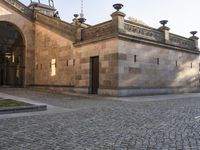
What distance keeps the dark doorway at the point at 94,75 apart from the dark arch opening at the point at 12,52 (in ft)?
32.7

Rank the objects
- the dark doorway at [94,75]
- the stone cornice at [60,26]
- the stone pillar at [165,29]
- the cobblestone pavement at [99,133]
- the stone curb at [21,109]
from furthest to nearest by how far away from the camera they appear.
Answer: the stone cornice at [60,26], the stone pillar at [165,29], the dark doorway at [94,75], the stone curb at [21,109], the cobblestone pavement at [99,133]

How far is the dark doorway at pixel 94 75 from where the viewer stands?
18156 mm

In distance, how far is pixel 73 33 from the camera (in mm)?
20344

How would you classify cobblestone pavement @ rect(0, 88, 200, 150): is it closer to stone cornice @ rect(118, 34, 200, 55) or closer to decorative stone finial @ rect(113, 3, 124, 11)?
stone cornice @ rect(118, 34, 200, 55)

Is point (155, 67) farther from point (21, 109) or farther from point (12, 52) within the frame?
point (12, 52)

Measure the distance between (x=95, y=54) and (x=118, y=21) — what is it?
306cm

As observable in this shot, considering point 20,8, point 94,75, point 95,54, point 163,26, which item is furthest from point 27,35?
point 163,26

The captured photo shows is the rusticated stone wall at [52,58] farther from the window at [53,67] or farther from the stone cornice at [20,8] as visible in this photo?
the stone cornice at [20,8]

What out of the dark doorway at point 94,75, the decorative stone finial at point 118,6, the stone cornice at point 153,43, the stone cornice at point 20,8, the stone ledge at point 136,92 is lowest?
the stone ledge at point 136,92

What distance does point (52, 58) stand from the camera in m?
22.8

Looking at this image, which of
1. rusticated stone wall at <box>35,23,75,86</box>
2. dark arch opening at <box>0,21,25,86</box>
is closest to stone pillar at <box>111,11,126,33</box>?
rusticated stone wall at <box>35,23,75,86</box>

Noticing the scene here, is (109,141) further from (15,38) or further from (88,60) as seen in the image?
(15,38)

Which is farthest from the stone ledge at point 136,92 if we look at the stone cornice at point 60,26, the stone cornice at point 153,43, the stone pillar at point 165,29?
the stone cornice at point 60,26

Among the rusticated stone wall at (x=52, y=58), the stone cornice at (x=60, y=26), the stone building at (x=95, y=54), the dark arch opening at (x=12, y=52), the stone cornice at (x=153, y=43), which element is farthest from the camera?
the dark arch opening at (x=12, y=52)
